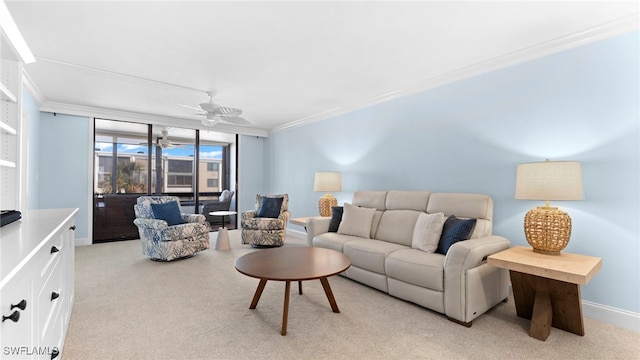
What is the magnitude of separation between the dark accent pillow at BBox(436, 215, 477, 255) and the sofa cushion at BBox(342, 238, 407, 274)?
432 mm

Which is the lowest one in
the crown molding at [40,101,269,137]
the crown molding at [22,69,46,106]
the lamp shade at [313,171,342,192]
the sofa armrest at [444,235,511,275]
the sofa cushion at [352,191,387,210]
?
the sofa armrest at [444,235,511,275]

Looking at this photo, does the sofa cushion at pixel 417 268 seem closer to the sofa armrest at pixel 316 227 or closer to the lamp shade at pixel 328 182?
the sofa armrest at pixel 316 227

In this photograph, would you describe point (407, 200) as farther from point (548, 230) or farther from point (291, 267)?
point (291, 267)

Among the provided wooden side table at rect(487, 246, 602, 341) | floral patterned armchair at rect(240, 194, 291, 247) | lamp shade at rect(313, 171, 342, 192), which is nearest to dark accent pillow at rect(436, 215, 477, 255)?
wooden side table at rect(487, 246, 602, 341)

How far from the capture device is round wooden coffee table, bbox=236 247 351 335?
2.17 m

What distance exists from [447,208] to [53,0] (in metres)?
3.79

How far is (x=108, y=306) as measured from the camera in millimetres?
2602

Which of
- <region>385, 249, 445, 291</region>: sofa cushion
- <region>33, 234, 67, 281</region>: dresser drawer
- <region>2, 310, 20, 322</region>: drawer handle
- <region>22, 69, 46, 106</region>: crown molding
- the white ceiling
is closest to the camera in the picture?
<region>2, 310, 20, 322</region>: drawer handle

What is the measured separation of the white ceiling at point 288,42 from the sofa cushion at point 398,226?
5.48 feet

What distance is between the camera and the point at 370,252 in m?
2.99

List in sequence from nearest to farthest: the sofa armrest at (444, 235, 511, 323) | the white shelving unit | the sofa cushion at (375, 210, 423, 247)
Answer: the white shelving unit → the sofa armrest at (444, 235, 511, 323) → the sofa cushion at (375, 210, 423, 247)

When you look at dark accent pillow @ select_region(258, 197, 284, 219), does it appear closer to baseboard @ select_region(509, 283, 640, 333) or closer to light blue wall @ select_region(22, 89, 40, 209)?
light blue wall @ select_region(22, 89, 40, 209)

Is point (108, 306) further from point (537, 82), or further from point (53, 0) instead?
Answer: point (537, 82)

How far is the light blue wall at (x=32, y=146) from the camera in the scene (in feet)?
12.9
